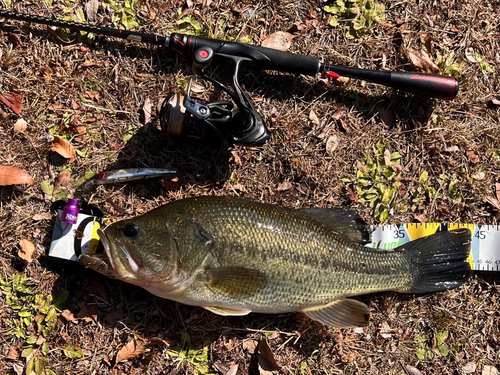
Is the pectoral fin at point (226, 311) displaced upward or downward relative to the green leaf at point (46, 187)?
downward

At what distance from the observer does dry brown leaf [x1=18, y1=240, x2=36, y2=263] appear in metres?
3.73

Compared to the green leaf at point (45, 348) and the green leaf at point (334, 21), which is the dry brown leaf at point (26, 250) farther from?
the green leaf at point (334, 21)

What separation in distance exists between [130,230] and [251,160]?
1428 mm

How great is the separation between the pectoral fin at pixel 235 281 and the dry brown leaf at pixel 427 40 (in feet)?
9.49

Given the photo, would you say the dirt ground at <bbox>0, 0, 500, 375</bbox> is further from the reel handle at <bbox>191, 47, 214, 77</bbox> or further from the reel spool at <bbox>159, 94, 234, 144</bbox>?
the reel handle at <bbox>191, 47, 214, 77</bbox>

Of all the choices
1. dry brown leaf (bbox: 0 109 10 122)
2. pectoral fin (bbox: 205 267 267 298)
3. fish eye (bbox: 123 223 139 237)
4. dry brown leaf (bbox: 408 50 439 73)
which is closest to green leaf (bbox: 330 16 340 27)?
dry brown leaf (bbox: 408 50 439 73)

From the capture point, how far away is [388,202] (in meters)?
4.09

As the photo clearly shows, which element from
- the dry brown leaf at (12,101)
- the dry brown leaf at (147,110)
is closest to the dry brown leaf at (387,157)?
the dry brown leaf at (147,110)

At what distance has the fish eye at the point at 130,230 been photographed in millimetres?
3131

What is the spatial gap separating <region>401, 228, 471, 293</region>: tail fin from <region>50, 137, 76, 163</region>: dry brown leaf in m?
3.20

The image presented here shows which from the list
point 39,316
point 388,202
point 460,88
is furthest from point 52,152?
point 460,88

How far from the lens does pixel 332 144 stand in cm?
413

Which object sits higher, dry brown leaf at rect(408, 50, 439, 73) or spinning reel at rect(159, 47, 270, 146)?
dry brown leaf at rect(408, 50, 439, 73)

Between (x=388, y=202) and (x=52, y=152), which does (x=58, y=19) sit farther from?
(x=388, y=202)
